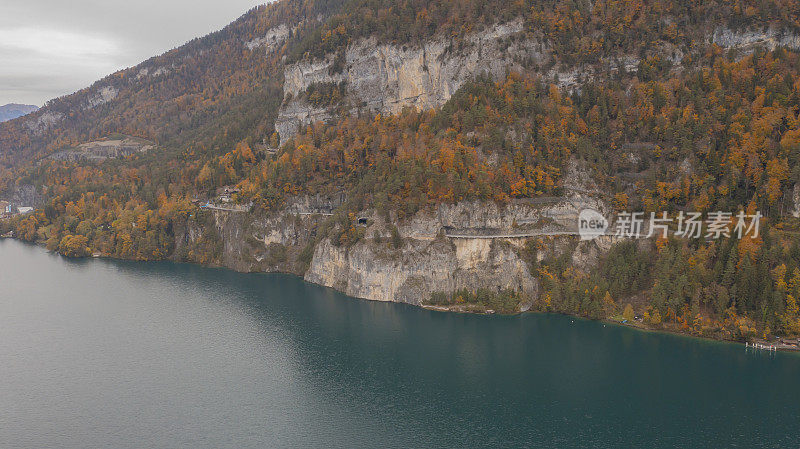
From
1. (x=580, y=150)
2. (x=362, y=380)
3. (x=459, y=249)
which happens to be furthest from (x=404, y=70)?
(x=362, y=380)

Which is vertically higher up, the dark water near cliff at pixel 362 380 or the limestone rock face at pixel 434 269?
the limestone rock face at pixel 434 269

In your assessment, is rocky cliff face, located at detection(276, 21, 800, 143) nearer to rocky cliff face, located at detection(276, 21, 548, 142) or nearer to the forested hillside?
rocky cliff face, located at detection(276, 21, 548, 142)

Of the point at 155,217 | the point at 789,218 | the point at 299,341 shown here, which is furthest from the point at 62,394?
the point at 789,218

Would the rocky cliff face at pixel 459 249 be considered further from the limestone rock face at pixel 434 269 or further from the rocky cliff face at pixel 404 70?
the rocky cliff face at pixel 404 70

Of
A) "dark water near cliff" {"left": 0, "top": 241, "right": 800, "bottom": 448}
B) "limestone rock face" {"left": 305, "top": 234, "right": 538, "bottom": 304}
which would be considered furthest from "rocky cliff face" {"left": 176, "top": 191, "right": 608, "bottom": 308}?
"dark water near cliff" {"left": 0, "top": 241, "right": 800, "bottom": 448}

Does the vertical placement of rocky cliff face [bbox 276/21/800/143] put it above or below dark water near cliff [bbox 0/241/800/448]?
above

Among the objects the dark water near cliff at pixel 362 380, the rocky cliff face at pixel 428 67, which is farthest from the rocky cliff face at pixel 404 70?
the dark water near cliff at pixel 362 380

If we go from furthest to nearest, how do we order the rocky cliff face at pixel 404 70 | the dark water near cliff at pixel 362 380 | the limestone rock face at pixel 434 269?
the rocky cliff face at pixel 404 70
the limestone rock face at pixel 434 269
the dark water near cliff at pixel 362 380

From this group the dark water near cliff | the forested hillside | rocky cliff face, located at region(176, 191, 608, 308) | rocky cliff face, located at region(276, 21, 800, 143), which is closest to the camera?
the dark water near cliff
